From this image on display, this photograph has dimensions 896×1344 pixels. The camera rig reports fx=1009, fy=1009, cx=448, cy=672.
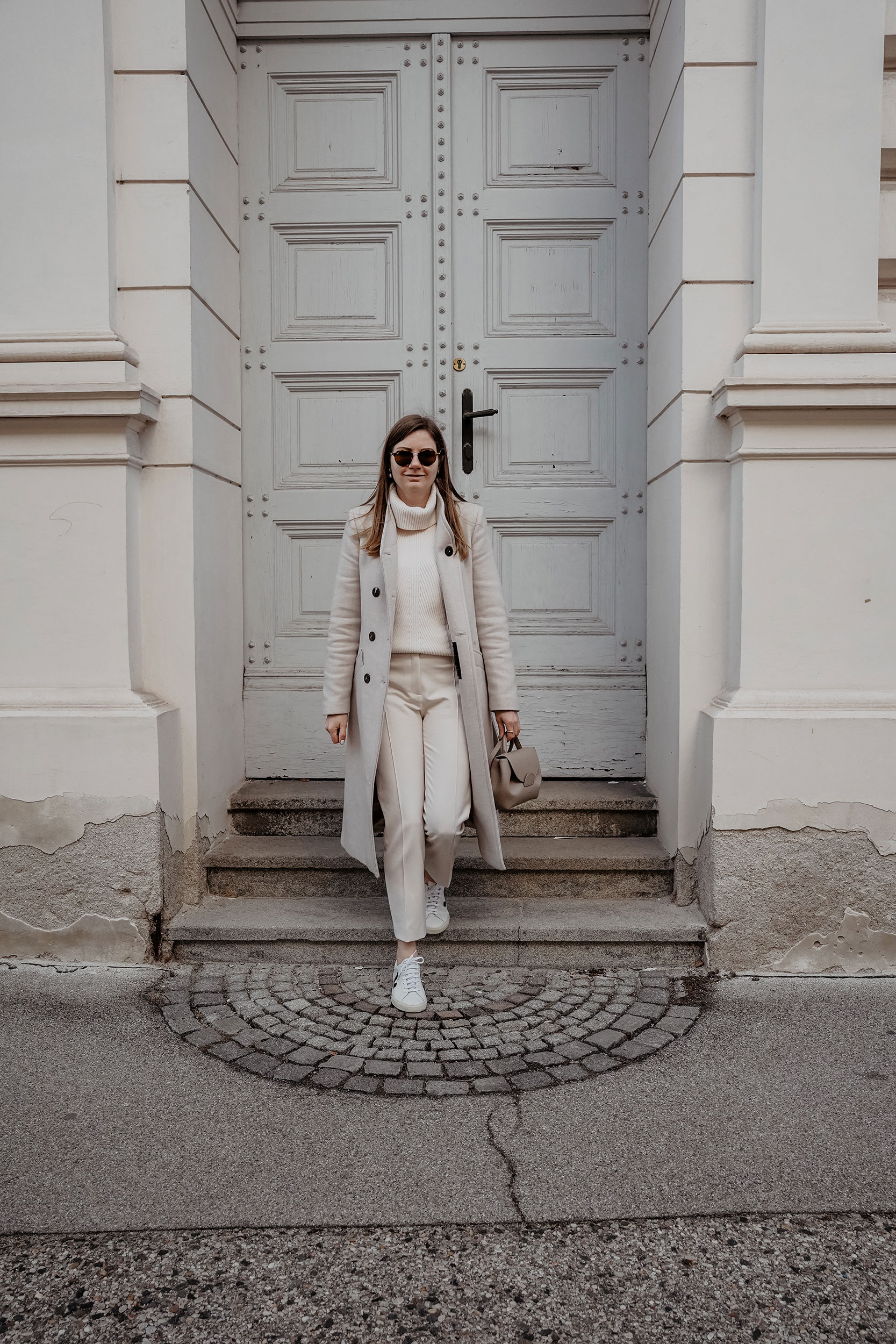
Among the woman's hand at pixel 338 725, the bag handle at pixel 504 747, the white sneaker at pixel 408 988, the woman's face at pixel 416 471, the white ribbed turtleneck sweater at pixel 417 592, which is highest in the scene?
the woman's face at pixel 416 471

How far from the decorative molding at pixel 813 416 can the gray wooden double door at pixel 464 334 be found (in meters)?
1.04

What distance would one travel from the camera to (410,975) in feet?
11.5

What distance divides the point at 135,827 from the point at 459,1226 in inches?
82.6

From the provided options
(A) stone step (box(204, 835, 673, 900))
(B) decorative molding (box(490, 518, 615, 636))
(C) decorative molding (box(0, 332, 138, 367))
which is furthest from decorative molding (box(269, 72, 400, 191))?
(A) stone step (box(204, 835, 673, 900))

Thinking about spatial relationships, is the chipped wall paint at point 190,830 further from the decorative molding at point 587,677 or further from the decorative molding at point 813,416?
the decorative molding at point 813,416

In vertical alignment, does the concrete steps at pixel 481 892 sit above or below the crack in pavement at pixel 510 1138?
above

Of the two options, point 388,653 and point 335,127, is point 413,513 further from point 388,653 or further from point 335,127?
point 335,127

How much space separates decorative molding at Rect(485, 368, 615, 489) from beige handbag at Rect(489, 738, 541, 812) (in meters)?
1.60

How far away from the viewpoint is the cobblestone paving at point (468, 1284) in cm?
195

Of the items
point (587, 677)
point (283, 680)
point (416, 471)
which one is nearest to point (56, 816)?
point (283, 680)

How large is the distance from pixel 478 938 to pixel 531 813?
2.57 feet

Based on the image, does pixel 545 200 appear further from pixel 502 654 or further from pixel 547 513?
pixel 502 654

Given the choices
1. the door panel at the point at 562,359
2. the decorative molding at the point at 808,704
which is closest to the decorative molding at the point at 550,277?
the door panel at the point at 562,359

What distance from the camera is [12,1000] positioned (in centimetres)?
354
